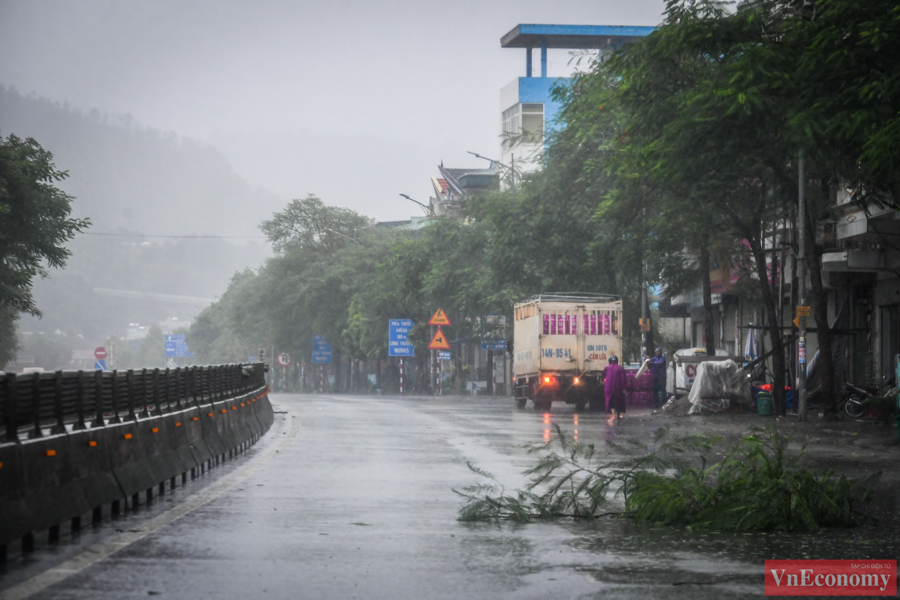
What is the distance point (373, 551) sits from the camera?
28.3ft

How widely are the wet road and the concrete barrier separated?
25cm

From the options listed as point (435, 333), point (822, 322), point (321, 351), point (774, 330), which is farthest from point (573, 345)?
point (321, 351)

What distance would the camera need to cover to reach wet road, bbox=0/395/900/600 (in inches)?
282

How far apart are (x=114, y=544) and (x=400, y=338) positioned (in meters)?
60.6

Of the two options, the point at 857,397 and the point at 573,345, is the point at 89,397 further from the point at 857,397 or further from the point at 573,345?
the point at 573,345

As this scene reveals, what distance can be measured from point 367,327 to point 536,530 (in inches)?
2537

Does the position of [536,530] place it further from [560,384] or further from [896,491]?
[560,384]

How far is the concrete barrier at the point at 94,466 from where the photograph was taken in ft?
27.7

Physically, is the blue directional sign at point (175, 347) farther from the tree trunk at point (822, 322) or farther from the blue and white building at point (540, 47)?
the tree trunk at point (822, 322)

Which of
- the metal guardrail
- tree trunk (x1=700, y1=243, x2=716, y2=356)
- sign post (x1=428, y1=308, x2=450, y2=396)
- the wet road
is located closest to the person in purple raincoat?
tree trunk (x1=700, y1=243, x2=716, y2=356)

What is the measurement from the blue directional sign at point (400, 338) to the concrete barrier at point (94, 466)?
52.6 metres

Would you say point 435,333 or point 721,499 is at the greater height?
point 435,333

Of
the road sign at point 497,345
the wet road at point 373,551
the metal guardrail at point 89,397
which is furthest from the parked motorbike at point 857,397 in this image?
the road sign at point 497,345

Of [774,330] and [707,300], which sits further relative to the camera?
[707,300]
